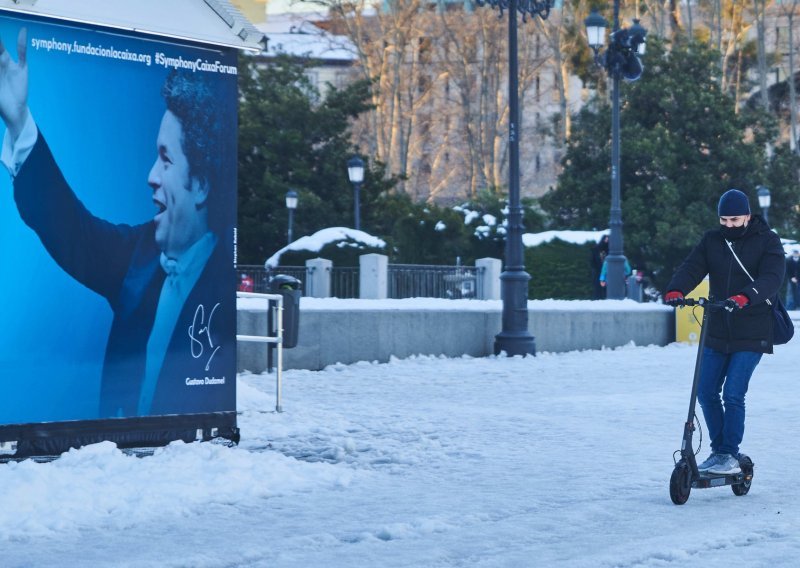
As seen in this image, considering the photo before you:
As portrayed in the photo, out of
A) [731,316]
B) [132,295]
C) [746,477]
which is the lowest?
[746,477]

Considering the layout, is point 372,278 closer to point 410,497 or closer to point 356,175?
point 410,497

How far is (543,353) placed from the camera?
23.4 metres

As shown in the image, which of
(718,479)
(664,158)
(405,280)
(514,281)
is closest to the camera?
(718,479)

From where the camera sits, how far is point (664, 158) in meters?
44.7

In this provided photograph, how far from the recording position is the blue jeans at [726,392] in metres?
8.98

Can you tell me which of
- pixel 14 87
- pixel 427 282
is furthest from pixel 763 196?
pixel 14 87

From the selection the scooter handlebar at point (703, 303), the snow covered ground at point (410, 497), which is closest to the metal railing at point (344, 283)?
the snow covered ground at point (410, 497)

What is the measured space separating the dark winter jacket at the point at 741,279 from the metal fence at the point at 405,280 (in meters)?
15.4

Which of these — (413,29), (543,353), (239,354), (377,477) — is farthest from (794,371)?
(413,29)

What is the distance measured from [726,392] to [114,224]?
3.83m

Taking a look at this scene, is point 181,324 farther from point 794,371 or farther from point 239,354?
point 794,371

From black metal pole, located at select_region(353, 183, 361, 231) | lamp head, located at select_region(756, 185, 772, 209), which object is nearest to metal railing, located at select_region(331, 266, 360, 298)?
black metal pole, located at select_region(353, 183, 361, 231)

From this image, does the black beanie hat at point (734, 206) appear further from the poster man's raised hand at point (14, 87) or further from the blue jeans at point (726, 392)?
the poster man's raised hand at point (14, 87)

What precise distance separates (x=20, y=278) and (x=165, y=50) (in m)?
1.80
